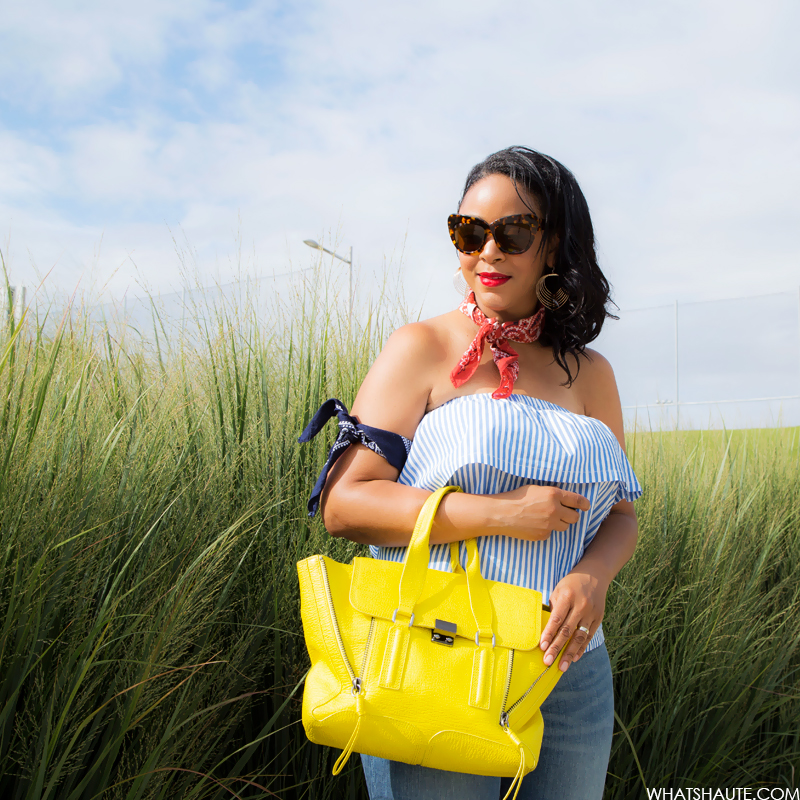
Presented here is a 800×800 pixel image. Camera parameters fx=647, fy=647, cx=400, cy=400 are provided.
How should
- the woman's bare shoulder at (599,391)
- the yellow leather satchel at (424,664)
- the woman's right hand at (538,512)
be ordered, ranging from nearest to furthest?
1. the yellow leather satchel at (424,664)
2. the woman's right hand at (538,512)
3. the woman's bare shoulder at (599,391)

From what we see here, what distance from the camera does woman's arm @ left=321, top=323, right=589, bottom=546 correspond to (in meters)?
1.11

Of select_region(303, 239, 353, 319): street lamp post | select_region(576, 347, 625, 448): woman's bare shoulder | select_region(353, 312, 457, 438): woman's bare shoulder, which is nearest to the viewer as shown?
select_region(353, 312, 457, 438): woman's bare shoulder

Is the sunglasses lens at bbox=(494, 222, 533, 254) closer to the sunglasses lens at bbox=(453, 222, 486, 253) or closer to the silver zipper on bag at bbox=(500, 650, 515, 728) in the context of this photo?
the sunglasses lens at bbox=(453, 222, 486, 253)

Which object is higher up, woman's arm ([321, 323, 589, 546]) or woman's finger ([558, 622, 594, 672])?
woman's arm ([321, 323, 589, 546])

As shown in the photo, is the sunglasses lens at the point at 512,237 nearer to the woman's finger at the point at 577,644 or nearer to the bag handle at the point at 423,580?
the bag handle at the point at 423,580

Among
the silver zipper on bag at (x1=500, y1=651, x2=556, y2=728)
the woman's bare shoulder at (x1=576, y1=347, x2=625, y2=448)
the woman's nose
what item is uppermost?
the woman's nose

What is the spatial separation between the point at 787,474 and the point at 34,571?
4397mm

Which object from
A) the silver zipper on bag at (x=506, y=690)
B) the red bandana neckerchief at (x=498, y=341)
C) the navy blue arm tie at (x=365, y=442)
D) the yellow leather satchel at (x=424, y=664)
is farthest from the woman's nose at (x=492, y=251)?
the silver zipper on bag at (x=506, y=690)

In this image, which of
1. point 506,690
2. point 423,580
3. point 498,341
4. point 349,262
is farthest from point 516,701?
point 349,262

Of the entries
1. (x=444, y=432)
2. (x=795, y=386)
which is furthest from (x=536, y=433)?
(x=795, y=386)

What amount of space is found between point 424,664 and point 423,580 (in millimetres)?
129

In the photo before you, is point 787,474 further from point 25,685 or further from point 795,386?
point 795,386

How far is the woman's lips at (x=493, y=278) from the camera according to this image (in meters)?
1.41

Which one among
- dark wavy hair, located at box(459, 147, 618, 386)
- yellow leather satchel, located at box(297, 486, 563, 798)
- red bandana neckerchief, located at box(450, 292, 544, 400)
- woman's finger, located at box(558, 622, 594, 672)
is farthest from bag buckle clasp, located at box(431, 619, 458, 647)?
dark wavy hair, located at box(459, 147, 618, 386)
